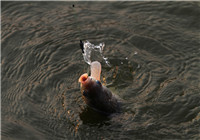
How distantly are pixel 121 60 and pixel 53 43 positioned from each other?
1705 millimetres

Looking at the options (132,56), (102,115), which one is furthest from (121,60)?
(102,115)

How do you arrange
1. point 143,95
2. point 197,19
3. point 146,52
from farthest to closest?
point 197,19 → point 146,52 → point 143,95

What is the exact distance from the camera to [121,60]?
6.79 meters

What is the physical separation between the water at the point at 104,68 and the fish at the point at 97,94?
0.67 feet

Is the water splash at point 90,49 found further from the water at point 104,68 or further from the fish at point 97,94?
the fish at point 97,94

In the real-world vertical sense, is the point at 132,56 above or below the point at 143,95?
above

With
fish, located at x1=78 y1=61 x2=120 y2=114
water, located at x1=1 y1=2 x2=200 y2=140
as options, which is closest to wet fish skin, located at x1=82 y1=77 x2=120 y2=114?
fish, located at x1=78 y1=61 x2=120 y2=114

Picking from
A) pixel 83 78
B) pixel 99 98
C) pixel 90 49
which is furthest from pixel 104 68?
pixel 83 78

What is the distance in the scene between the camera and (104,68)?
6.70 meters

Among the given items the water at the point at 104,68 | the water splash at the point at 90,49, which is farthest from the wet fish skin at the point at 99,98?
the water splash at the point at 90,49

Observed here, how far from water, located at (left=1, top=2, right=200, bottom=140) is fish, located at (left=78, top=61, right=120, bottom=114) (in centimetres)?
20

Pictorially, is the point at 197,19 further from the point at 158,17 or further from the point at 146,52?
the point at 146,52

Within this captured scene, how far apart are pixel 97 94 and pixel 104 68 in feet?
5.02

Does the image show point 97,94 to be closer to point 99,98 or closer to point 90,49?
point 99,98
